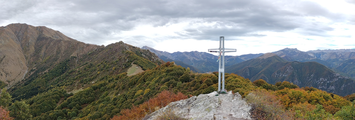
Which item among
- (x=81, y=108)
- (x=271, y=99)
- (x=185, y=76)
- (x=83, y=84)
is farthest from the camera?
(x=83, y=84)

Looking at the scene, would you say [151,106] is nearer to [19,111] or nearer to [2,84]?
[19,111]

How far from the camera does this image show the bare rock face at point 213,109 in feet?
39.9

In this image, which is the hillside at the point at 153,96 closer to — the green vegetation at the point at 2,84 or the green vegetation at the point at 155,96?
the green vegetation at the point at 155,96

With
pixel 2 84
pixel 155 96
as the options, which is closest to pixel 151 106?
pixel 155 96

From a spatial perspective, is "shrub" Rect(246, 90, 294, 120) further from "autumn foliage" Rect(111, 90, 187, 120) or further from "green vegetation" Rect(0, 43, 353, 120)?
"autumn foliage" Rect(111, 90, 187, 120)

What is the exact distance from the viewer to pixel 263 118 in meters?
11.3

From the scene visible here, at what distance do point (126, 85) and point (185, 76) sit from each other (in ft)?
88.3

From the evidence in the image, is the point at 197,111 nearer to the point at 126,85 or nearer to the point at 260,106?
the point at 260,106

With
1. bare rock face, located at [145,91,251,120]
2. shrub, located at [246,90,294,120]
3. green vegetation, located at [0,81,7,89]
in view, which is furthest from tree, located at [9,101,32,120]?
green vegetation, located at [0,81,7,89]

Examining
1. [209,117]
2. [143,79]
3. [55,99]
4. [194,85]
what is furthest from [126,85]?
[209,117]

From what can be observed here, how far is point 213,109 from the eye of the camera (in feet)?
43.9

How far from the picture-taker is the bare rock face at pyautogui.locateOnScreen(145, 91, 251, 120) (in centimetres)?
1216

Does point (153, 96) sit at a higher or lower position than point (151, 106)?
lower

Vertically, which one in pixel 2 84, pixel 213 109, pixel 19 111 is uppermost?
pixel 213 109
